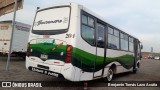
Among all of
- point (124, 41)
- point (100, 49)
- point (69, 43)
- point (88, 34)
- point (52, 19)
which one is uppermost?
point (52, 19)

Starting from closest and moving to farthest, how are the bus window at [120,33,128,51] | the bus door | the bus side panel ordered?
the bus door, the bus side panel, the bus window at [120,33,128,51]

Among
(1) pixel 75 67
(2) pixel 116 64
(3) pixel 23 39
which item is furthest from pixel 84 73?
(3) pixel 23 39

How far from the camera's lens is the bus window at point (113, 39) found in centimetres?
1072

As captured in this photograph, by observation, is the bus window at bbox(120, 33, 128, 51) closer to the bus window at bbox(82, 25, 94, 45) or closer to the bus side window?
the bus side window

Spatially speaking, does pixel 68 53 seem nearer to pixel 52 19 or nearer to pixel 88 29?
pixel 88 29

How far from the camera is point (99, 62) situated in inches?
370

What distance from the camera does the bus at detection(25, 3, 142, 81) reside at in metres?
7.67

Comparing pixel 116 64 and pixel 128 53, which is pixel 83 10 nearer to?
pixel 116 64

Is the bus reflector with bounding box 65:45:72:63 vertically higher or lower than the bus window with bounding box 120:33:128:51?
lower

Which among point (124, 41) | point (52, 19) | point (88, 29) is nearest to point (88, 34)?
point (88, 29)

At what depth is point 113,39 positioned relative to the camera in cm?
1126

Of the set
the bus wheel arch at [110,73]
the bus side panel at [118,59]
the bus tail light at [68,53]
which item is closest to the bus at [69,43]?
the bus tail light at [68,53]

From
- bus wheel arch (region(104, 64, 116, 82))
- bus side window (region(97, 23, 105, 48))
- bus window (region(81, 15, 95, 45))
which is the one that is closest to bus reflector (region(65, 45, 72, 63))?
bus window (region(81, 15, 95, 45))

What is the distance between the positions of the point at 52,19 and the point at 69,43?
4.78ft
